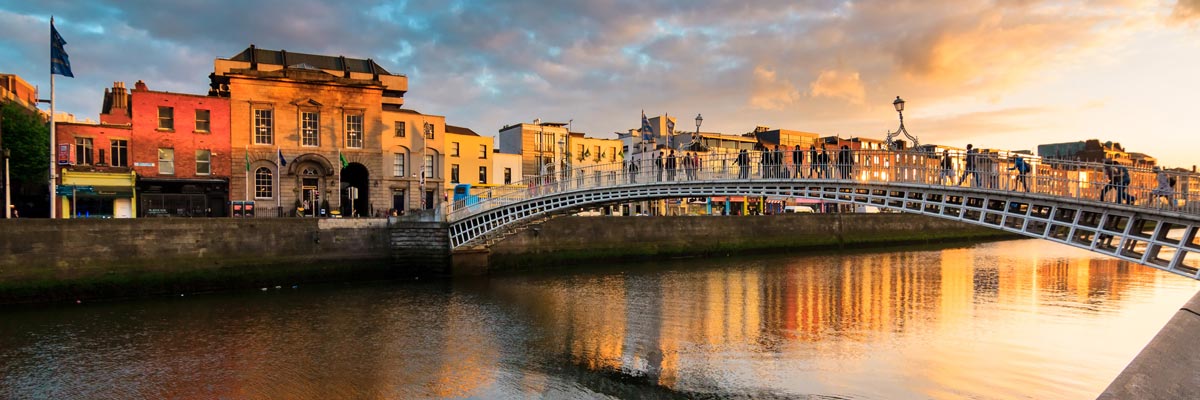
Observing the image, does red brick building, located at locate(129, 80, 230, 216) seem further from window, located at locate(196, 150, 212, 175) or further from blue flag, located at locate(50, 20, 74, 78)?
blue flag, located at locate(50, 20, 74, 78)

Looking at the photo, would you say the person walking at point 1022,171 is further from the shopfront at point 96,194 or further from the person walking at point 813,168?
→ the shopfront at point 96,194

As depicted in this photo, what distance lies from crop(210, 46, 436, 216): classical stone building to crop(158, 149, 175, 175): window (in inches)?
97.9

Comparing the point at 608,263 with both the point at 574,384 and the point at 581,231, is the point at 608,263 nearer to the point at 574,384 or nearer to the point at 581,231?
the point at 581,231

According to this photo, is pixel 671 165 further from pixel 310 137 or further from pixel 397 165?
pixel 310 137

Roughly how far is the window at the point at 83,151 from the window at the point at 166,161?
8.42 feet

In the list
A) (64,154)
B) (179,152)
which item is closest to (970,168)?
(179,152)

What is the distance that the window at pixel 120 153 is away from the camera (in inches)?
1202

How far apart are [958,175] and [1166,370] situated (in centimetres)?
1162

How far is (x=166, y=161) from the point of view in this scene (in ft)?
103

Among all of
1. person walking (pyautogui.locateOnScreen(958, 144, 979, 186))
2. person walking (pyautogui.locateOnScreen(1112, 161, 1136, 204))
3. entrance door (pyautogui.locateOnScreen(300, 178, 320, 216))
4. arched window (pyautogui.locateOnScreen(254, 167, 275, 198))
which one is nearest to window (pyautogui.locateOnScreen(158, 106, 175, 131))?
arched window (pyautogui.locateOnScreen(254, 167, 275, 198))

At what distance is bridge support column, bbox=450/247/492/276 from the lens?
29531 millimetres

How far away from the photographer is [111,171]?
99.0 ft

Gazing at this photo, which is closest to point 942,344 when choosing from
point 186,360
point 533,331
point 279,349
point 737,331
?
point 737,331

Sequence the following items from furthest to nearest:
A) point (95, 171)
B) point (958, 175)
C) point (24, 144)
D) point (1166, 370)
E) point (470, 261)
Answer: point (470, 261) → point (95, 171) → point (24, 144) → point (958, 175) → point (1166, 370)
